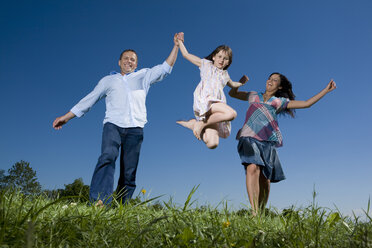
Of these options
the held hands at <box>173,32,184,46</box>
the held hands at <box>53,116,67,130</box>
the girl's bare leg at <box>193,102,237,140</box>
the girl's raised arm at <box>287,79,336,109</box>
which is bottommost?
the girl's bare leg at <box>193,102,237,140</box>

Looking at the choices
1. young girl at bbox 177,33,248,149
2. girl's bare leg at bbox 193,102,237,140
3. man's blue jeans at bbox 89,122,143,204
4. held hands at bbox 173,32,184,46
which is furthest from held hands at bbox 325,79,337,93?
man's blue jeans at bbox 89,122,143,204

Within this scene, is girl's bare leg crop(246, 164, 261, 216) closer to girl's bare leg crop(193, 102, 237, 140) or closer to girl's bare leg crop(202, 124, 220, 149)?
girl's bare leg crop(202, 124, 220, 149)

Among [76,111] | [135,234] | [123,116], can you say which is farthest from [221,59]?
[135,234]

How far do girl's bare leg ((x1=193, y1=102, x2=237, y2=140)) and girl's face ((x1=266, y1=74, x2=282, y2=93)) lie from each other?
4.58 feet

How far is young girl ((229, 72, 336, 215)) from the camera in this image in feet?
17.9

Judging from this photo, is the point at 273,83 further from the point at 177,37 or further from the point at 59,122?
the point at 59,122

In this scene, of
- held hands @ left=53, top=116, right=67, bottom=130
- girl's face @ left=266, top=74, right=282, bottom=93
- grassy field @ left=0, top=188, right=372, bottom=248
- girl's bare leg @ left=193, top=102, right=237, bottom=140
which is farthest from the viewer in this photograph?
girl's face @ left=266, top=74, right=282, bottom=93

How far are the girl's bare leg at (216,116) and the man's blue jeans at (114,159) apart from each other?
101cm

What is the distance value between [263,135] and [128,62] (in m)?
2.75

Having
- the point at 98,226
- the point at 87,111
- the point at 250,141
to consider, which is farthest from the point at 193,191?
the point at 87,111

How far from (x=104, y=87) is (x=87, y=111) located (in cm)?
53

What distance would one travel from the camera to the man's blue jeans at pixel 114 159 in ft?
17.6

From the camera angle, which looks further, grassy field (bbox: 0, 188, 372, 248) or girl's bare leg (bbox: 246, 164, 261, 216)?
girl's bare leg (bbox: 246, 164, 261, 216)

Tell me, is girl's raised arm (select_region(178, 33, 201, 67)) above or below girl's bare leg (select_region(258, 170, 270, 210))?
above
